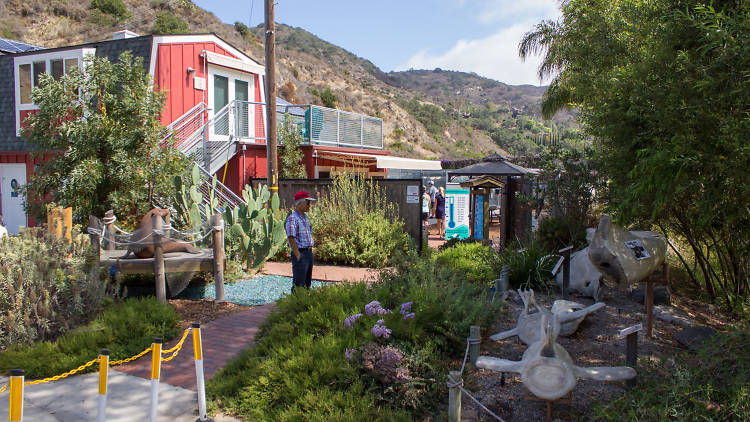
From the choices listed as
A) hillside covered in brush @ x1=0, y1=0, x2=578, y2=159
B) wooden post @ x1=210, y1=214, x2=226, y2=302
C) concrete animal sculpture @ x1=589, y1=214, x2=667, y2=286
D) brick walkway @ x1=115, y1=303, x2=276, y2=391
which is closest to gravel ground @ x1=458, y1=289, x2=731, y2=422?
concrete animal sculpture @ x1=589, y1=214, x2=667, y2=286

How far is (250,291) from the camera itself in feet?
26.6

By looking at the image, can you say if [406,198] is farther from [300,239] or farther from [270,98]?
[300,239]

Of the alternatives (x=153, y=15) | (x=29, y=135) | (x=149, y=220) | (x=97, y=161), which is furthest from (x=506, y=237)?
(x=153, y=15)

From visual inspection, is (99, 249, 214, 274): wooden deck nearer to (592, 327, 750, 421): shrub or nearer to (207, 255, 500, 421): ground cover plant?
(207, 255, 500, 421): ground cover plant

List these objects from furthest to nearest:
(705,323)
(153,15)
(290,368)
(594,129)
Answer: (153,15) → (594,129) → (705,323) → (290,368)

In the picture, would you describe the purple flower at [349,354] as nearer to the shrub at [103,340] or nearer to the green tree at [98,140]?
the shrub at [103,340]

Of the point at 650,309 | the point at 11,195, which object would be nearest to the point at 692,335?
the point at 650,309

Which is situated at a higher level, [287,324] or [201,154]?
[201,154]

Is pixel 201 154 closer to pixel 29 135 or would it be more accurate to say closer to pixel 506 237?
pixel 29 135

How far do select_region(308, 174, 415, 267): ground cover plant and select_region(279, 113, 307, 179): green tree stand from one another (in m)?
6.17

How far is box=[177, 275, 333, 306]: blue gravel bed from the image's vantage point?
7660 mm

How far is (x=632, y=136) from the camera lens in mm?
5273

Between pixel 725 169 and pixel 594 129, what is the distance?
3.00 meters

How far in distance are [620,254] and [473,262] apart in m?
3.56
